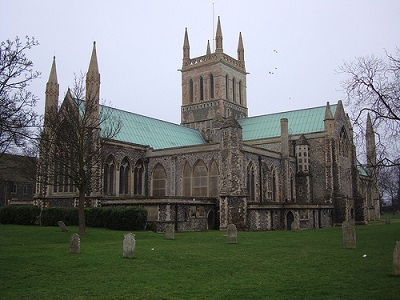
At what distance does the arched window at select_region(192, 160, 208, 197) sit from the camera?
38.6 meters

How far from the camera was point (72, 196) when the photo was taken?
A: 35.7m

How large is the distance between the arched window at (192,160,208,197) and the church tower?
1707 centimetres

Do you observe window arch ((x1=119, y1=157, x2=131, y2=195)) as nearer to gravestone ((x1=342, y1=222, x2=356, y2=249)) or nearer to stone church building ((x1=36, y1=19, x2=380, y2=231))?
stone church building ((x1=36, y1=19, x2=380, y2=231))

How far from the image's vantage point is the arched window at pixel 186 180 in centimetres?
3956

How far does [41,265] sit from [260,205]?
24463 mm

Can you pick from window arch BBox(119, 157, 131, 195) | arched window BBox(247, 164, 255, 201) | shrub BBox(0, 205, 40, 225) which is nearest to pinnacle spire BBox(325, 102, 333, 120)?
arched window BBox(247, 164, 255, 201)

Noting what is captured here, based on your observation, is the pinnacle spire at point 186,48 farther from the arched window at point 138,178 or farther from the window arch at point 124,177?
the window arch at point 124,177

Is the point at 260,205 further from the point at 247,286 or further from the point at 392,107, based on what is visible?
the point at 247,286

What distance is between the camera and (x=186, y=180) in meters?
39.8

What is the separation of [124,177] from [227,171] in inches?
409

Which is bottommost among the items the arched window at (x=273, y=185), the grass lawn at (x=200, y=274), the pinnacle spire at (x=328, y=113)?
the grass lawn at (x=200, y=274)

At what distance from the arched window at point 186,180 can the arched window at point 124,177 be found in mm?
5115

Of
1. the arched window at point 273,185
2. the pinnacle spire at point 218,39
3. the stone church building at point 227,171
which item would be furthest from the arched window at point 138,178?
the pinnacle spire at point 218,39

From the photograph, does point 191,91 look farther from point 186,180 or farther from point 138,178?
point 186,180
